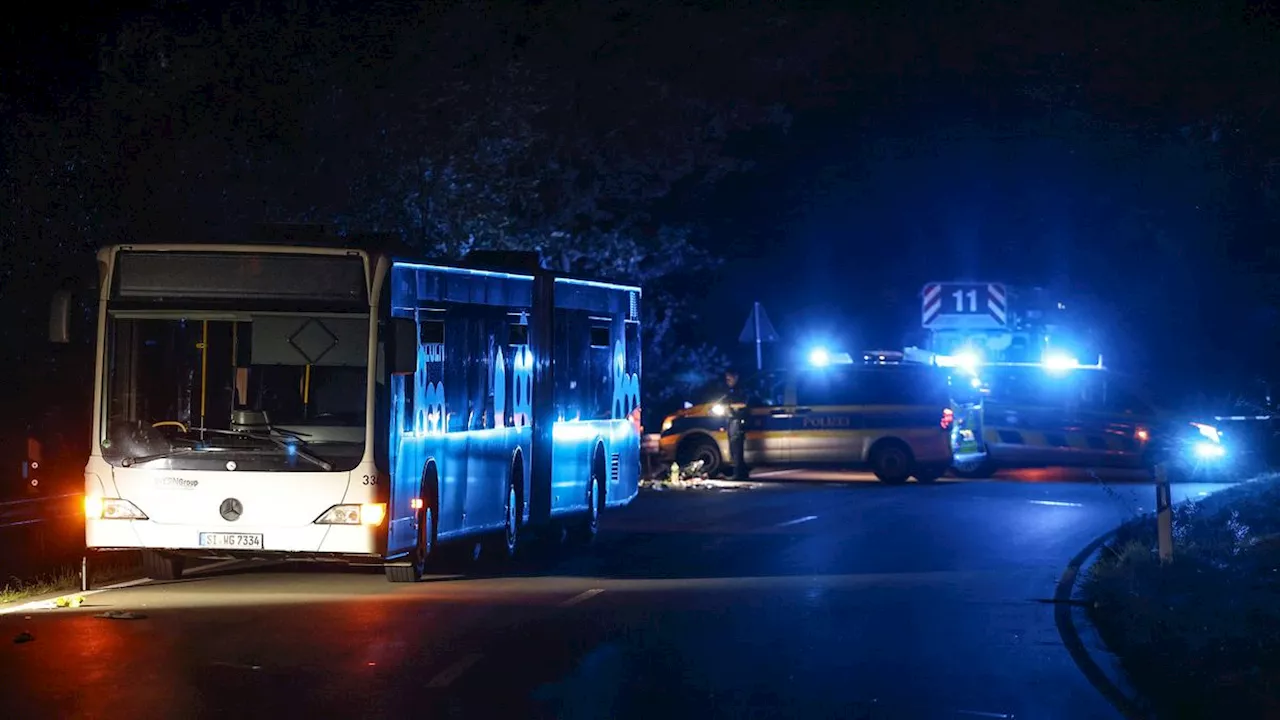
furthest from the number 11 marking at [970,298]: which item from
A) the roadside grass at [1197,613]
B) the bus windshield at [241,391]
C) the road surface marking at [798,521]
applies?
the bus windshield at [241,391]

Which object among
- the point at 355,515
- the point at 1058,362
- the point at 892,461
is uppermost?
the point at 1058,362

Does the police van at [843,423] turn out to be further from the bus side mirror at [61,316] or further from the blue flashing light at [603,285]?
the bus side mirror at [61,316]

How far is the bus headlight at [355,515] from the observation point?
54.9ft

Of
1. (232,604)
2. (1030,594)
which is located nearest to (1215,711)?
(1030,594)

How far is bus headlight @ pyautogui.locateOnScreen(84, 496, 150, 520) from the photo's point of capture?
16.9 m

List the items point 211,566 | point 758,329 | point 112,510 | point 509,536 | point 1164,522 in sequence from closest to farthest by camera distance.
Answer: point 112,510
point 1164,522
point 211,566
point 509,536
point 758,329

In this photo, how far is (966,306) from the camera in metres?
38.6

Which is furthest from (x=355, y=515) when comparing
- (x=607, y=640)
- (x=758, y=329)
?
(x=758, y=329)

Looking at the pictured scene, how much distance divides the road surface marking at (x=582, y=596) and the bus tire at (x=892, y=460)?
1718cm

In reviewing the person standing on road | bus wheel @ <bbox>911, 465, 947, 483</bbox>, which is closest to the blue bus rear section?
the person standing on road

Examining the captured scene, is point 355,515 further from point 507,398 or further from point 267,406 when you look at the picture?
A: point 507,398

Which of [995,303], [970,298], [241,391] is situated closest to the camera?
[241,391]

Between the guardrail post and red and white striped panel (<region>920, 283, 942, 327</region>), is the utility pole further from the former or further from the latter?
the guardrail post

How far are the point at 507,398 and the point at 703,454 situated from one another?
15.1 metres
